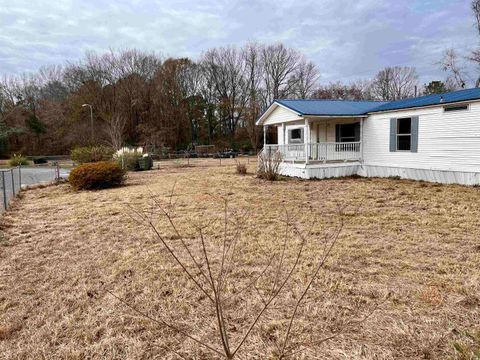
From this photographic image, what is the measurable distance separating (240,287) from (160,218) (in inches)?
140

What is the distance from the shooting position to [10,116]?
36656 mm

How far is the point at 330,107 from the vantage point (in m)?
14.2

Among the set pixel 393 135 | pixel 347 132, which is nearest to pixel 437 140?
pixel 393 135

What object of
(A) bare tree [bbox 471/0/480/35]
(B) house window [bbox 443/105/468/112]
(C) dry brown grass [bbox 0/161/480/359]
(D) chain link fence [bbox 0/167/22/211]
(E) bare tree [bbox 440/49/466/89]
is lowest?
(C) dry brown grass [bbox 0/161/480/359]

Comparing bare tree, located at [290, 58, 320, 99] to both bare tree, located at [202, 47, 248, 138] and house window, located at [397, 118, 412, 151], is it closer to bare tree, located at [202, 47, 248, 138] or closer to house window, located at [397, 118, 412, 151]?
bare tree, located at [202, 47, 248, 138]

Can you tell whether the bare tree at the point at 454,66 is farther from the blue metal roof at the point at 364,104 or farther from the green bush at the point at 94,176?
the green bush at the point at 94,176

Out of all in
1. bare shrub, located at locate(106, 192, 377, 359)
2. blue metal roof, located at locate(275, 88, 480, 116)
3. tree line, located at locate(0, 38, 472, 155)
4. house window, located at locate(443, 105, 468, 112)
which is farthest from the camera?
tree line, located at locate(0, 38, 472, 155)

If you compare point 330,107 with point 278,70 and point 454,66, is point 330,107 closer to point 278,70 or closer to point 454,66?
point 454,66

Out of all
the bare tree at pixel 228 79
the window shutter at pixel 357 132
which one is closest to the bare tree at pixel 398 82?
the bare tree at pixel 228 79

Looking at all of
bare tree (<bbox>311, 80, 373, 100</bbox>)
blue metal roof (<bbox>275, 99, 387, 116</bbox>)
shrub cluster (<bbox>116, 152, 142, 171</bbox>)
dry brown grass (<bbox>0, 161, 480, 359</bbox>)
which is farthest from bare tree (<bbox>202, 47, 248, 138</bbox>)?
dry brown grass (<bbox>0, 161, 480, 359</bbox>)

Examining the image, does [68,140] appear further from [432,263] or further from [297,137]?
[432,263]

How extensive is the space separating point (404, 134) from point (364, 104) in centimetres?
361

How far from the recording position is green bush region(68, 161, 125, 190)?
11.1 meters

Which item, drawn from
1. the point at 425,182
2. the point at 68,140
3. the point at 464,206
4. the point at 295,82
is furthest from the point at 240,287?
the point at 295,82
